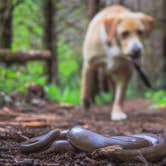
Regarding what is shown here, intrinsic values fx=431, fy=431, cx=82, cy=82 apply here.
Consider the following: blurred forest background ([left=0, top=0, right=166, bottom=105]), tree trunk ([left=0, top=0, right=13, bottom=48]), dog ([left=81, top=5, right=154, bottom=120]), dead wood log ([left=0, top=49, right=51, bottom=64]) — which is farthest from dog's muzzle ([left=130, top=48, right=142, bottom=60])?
dead wood log ([left=0, top=49, right=51, bottom=64])

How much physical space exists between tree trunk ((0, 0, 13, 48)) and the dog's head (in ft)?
5.82

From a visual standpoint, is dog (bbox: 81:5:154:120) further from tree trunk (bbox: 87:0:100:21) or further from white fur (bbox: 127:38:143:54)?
tree trunk (bbox: 87:0:100:21)

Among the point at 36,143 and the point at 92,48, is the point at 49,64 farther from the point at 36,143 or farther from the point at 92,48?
the point at 36,143

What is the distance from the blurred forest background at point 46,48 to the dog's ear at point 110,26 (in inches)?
44.1

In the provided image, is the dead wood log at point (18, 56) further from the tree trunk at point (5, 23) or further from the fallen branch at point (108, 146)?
the fallen branch at point (108, 146)

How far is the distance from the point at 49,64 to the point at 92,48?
17.5 feet

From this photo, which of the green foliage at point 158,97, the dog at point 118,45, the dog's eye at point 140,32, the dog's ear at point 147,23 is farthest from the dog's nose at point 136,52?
the green foliage at point 158,97

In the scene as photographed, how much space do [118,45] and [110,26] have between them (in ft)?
1.06

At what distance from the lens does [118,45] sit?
262 inches

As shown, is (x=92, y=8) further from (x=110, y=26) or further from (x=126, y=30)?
(x=126, y=30)

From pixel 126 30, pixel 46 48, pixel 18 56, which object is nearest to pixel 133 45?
pixel 126 30

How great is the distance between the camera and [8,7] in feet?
24.4

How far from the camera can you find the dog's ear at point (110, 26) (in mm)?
6629

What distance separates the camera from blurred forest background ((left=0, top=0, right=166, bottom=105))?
7.73 metres
